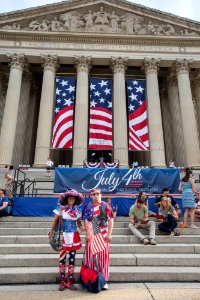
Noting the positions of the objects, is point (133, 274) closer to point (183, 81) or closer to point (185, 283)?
point (185, 283)

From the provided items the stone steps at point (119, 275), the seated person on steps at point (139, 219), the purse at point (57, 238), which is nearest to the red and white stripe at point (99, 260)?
the purse at point (57, 238)

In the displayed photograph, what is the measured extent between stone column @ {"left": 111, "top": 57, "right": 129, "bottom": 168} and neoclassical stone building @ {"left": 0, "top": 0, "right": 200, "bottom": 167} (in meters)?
0.09

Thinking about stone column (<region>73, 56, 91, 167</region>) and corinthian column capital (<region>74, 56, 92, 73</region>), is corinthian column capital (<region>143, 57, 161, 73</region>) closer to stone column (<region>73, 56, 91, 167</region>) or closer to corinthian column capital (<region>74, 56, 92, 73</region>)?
corinthian column capital (<region>74, 56, 92, 73</region>)

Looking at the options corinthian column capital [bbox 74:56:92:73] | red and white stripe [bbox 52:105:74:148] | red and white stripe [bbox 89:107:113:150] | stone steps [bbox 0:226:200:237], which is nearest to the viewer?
stone steps [bbox 0:226:200:237]

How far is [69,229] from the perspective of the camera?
459cm

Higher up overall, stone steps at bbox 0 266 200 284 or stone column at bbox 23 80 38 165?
stone column at bbox 23 80 38 165

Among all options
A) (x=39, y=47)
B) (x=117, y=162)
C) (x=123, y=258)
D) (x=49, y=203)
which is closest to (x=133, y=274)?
(x=123, y=258)

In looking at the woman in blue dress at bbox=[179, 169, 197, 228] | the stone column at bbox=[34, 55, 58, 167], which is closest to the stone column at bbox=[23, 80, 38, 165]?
the stone column at bbox=[34, 55, 58, 167]

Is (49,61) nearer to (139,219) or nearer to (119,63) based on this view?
(119,63)

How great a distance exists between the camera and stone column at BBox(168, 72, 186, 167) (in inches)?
907

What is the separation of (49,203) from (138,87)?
14.7 meters

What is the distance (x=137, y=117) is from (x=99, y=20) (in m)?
12.1

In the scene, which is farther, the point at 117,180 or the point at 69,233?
the point at 117,180

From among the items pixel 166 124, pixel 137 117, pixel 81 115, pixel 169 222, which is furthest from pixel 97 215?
pixel 166 124
